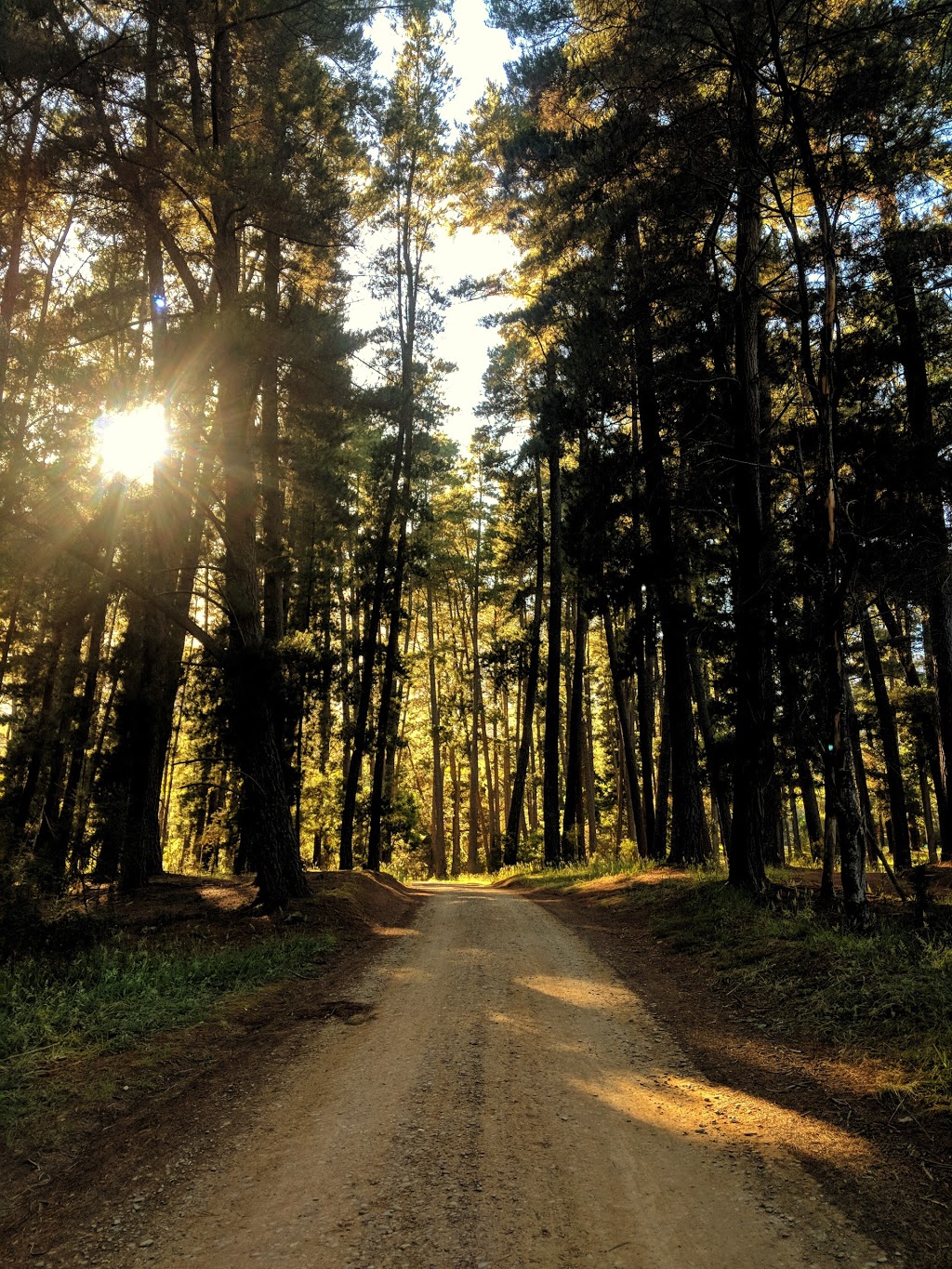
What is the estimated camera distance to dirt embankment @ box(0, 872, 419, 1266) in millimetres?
3182

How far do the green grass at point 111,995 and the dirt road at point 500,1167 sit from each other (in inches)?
54.5

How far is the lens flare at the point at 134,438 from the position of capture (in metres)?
10.8

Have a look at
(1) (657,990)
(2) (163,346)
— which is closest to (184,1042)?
(1) (657,990)

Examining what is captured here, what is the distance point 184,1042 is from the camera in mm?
5152

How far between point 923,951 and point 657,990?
2.27m

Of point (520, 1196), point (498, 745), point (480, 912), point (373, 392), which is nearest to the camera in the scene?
point (520, 1196)

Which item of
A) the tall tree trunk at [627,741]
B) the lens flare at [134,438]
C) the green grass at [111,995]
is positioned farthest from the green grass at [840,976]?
the lens flare at [134,438]

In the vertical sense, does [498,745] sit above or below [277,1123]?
above

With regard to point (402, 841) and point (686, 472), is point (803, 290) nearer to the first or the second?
point (686, 472)

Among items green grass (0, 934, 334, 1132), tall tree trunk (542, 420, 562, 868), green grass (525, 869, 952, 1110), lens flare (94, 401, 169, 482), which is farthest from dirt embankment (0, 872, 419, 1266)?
tall tree trunk (542, 420, 562, 868)

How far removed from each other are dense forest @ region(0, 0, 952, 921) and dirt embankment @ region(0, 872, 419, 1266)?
10.8ft

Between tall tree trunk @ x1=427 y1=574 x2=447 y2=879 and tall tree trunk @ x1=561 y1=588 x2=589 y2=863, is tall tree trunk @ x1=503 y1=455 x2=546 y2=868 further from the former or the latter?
tall tree trunk @ x1=427 y1=574 x2=447 y2=879

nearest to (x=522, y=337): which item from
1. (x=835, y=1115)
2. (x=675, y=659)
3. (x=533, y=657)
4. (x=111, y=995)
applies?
(x=533, y=657)

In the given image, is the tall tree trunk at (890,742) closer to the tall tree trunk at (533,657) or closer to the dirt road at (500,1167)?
the tall tree trunk at (533,657)
